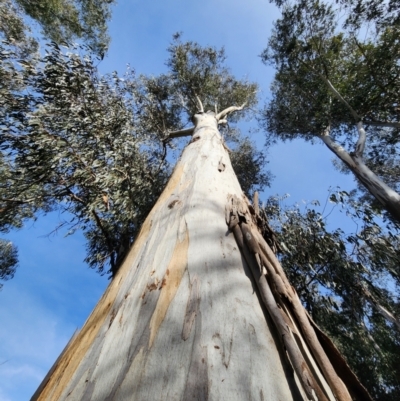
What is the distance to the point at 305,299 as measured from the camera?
4.99 meters

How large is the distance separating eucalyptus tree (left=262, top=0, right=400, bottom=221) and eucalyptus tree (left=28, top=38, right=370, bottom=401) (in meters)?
6.17

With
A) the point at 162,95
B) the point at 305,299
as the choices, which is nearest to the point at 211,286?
the point at 305,299

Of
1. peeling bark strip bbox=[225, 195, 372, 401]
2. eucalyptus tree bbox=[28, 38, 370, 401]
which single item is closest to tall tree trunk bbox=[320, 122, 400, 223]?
eucalyptus tree bbox=[28, 38, 370, 401]

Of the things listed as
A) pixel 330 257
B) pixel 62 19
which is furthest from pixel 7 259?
pixel 330 257

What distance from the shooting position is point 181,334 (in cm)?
69

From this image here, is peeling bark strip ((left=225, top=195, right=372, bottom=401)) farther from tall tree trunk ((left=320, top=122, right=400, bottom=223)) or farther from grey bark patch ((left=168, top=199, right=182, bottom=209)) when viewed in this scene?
tall tree trunk ((left=320, top=122, right=400, bottom=223))

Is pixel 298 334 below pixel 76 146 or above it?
below

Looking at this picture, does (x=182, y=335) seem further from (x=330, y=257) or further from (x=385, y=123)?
(x=385, y=123)

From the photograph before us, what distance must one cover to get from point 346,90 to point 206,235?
8.87 metres

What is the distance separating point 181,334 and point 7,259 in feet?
43.9

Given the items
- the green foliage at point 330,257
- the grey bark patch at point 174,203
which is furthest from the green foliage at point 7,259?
the grey bark patch at point 174,203

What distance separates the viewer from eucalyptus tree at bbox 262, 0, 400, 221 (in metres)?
7.46

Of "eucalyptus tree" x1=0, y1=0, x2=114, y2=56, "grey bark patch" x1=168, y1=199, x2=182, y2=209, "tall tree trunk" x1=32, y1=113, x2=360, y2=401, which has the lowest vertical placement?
"tall tree trunk" x1=32, y1=113, x2=360, y2=401

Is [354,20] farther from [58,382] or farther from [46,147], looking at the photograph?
[58,382]
